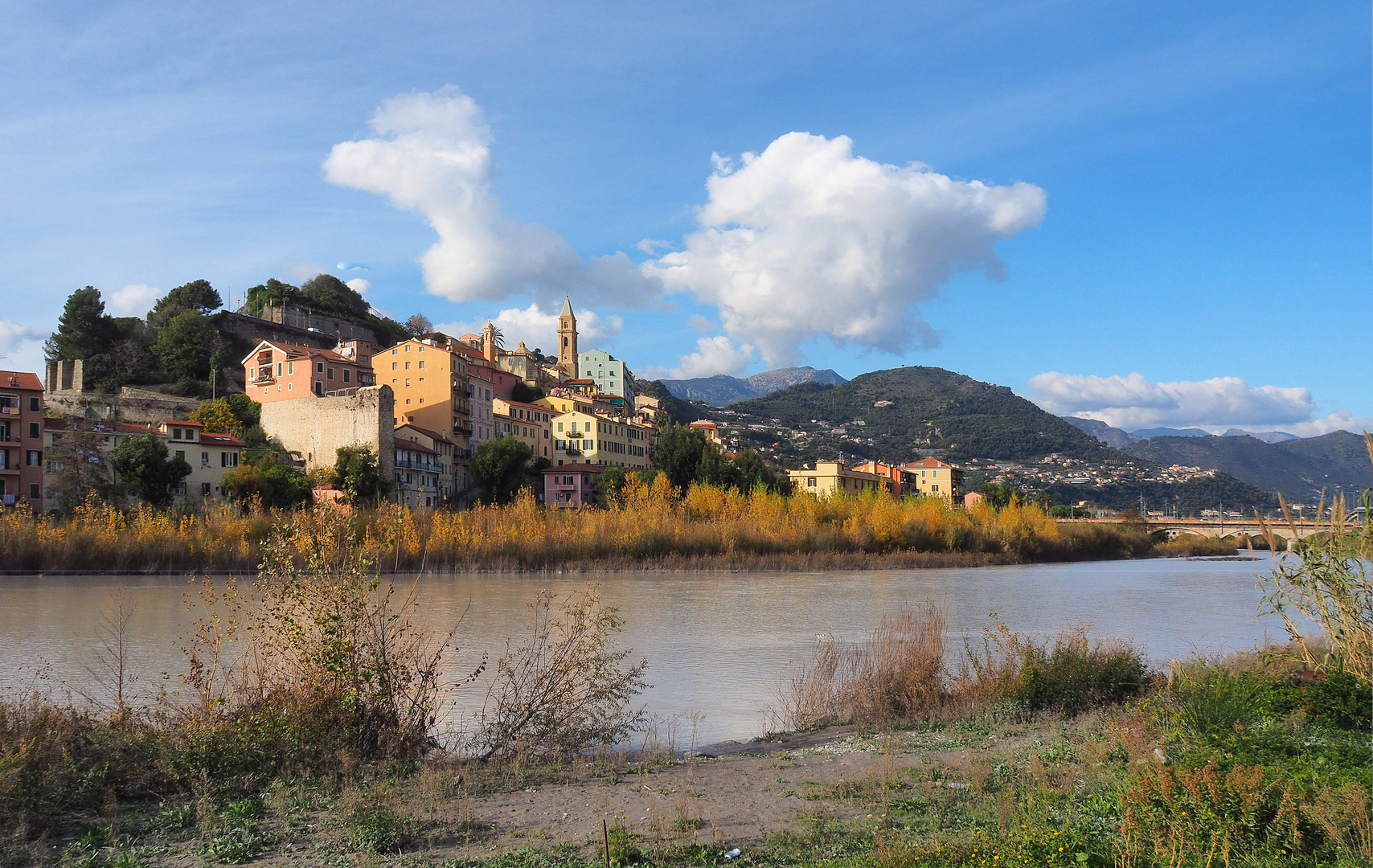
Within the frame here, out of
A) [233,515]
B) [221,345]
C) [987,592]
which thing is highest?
[221,345]

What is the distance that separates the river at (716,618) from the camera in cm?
1677

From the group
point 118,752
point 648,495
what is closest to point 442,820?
point 118,752

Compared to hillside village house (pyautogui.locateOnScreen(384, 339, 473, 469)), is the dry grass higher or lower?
lower

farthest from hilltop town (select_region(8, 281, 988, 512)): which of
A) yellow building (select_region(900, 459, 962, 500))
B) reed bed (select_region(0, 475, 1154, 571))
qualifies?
yellow building (select_region(900, 459, 962, 500))

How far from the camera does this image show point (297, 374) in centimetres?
7631

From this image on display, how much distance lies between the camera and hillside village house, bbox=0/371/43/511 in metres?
56.4

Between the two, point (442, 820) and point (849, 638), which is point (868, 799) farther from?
point (849, 638)

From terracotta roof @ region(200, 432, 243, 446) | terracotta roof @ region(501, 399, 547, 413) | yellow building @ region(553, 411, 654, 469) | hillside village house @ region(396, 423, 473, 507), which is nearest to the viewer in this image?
terracotta roof @ region(200, 432, 243, 446)

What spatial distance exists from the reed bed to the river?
8.73 feet

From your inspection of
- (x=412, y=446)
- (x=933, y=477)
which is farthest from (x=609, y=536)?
(x=933, y=477)

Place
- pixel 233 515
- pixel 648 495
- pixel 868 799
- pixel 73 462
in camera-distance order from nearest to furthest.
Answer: pixel 868 799, pixel 233 515, pixel 73 462, pixel 648 495

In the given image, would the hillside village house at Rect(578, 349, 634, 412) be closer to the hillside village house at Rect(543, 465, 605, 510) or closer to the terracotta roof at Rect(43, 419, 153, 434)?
the hillside village house at Rect(543, 465, 605, 510)

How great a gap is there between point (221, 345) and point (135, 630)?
73634 millimetres

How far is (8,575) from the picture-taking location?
42500 millimetres
